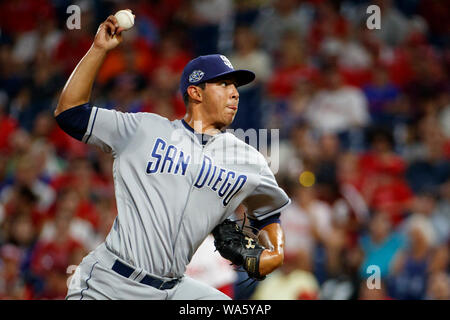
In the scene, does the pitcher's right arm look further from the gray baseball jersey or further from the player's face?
the player's face

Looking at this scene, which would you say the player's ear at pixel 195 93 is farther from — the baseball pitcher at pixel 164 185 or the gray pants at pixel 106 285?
the gray pants at pixel 106 285

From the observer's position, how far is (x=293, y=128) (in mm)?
6984

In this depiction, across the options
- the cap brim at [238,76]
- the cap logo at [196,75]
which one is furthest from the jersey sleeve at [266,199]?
the cap logo at [196,75]

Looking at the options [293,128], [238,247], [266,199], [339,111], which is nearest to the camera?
[238,247]

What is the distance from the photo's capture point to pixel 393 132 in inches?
271

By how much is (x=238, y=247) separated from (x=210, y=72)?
88cm

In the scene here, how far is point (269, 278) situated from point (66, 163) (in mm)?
3040

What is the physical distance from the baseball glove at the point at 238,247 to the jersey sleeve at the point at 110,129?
2.12 ft

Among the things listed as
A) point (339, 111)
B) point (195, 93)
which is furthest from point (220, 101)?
point (339, 111)

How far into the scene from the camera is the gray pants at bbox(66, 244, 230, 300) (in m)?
3.13

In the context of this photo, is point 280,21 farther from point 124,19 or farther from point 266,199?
point 124,19

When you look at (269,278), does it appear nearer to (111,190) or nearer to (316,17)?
(111,190)

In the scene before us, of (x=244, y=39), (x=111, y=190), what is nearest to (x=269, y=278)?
(x=111, y=190)

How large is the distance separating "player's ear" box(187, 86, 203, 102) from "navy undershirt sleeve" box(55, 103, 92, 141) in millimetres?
568
